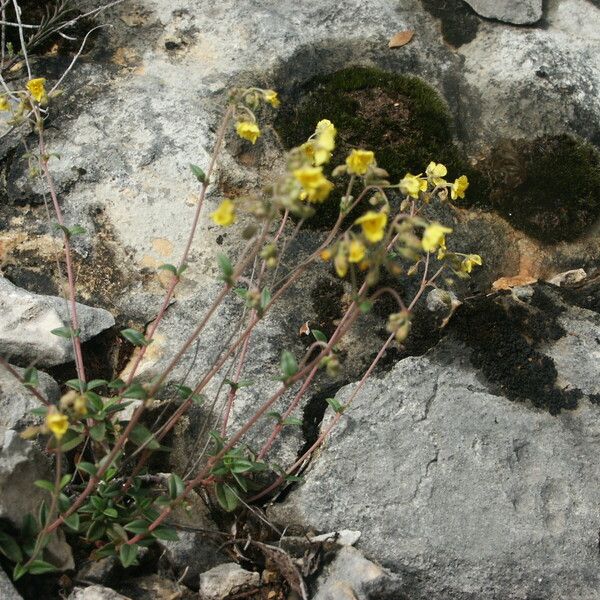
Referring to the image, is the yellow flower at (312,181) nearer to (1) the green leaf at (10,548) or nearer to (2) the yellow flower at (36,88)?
(2) the yellow flower at (36,88)

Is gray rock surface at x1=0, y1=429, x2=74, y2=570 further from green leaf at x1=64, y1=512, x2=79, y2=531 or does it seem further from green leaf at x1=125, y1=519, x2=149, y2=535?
green leaf at x1=125, y1=519, x2=149, y2=535

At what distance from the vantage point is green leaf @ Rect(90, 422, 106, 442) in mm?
3268

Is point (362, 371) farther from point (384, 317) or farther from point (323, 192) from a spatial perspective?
point (323, 192)

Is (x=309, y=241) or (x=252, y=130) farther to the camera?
(x=309, y=241)

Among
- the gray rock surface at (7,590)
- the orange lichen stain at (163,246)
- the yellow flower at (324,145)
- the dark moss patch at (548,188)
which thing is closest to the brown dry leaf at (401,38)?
the dark moss patch at (548,188)

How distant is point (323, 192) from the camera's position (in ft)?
8.84

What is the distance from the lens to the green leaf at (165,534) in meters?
3.23

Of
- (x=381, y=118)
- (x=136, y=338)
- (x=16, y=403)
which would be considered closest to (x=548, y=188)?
(x=381, y=118)

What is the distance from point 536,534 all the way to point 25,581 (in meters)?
2.14

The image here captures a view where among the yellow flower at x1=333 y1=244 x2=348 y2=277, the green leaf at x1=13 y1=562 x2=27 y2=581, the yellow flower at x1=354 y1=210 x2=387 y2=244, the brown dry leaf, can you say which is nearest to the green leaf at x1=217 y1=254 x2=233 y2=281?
the yellow flower at x1=333 y1=244 x2=348 y2=277

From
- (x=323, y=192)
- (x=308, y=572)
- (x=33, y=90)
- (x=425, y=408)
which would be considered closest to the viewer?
(x=323, y=192)

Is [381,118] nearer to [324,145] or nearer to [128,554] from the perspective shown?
[324,145]

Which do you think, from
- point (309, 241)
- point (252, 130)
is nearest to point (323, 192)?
point (252, 130)

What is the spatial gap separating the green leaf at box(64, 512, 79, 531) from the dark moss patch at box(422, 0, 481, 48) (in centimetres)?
401
